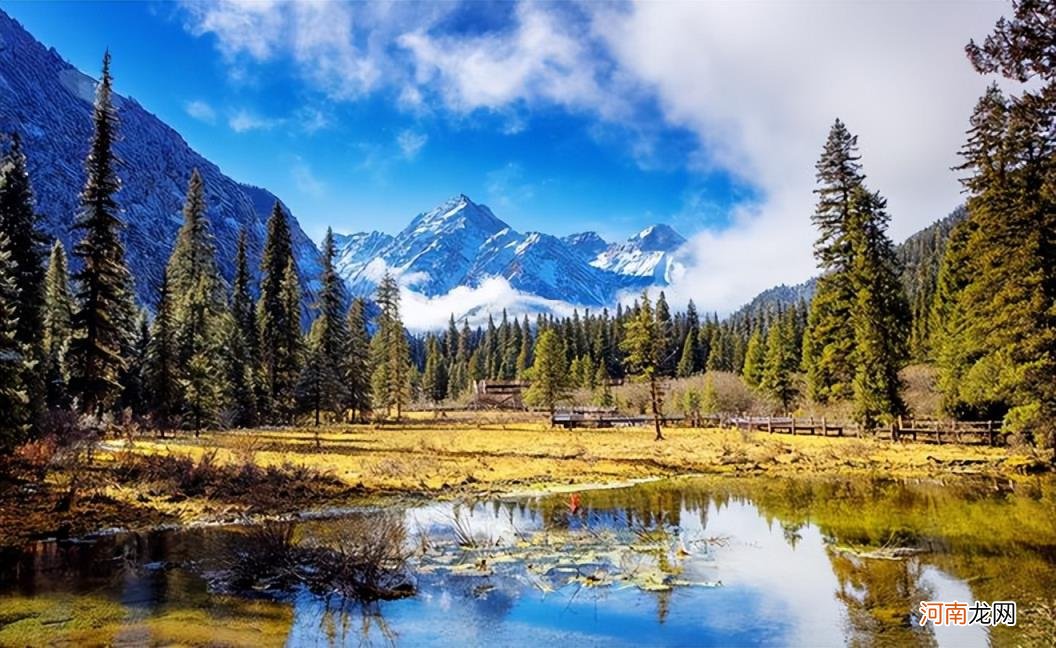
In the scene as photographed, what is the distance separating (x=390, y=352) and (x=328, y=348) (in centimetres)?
1953

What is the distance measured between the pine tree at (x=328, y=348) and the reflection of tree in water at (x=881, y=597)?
1965 inches

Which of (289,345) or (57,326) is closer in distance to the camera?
(57,326)

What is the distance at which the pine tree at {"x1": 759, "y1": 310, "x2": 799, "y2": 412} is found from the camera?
70562 mm

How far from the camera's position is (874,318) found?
41.7 meters

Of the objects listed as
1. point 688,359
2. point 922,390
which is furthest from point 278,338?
point 688,359

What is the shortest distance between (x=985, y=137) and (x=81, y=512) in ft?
141

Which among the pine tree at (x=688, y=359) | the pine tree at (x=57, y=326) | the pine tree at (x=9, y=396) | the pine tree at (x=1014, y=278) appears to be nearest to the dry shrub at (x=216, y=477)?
the pine tree at (x=9, y=396)

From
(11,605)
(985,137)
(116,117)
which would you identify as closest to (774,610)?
(11,605)

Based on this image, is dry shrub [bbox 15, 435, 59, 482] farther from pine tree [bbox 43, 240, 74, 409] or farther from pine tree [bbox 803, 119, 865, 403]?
pine tree [bbox 803, 119, 865, 403]

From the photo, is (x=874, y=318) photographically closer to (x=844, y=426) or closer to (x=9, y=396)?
(x=844, y=426)

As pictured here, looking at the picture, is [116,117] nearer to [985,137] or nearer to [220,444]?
[220,444]

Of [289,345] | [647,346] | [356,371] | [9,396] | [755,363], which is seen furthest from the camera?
[755,363]

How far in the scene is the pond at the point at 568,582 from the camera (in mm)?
10750

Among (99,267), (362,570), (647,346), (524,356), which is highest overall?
(524,356)
